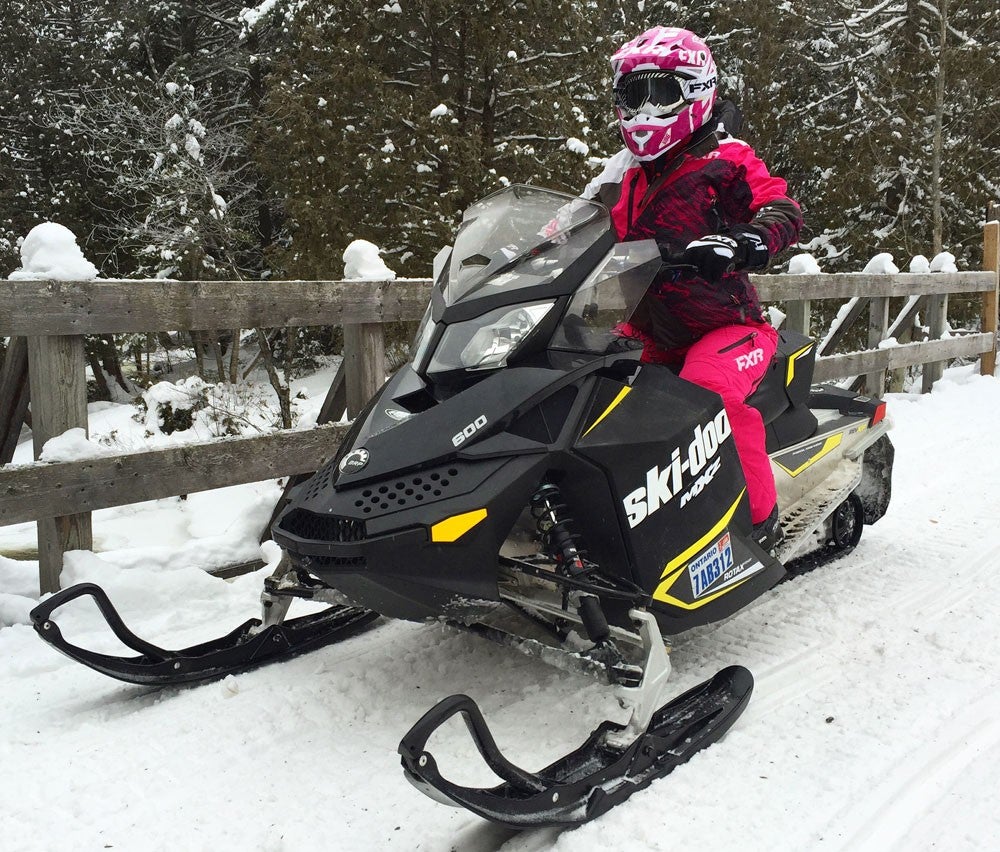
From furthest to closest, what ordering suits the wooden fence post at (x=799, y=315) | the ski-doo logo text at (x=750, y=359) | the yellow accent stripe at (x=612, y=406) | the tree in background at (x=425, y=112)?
the tree in background at (x=425, y=112) < the wooden fence post at (x=799, y=315) < the ski-doo logo text at (x=750, y=359) < the yellow accent stripe at (x=612, y=406)

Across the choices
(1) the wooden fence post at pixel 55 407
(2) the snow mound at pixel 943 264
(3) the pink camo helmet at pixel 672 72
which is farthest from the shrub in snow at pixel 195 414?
(2) the snow mound at pixel 943 264

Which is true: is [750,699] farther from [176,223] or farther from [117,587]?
[176,223]

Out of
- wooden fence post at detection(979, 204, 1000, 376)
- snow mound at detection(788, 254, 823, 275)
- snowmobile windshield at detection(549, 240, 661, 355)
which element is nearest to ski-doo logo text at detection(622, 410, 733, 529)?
snowmobile windshield at detection(549, 240, 661, 355)

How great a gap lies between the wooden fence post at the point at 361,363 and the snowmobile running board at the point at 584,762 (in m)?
2.21

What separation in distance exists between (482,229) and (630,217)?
28.6 inches

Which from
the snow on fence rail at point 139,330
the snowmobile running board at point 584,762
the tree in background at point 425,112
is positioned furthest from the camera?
the tree in background at point 425,112

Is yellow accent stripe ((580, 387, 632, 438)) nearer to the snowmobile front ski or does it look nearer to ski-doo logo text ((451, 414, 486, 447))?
ski-doo logo text ((451, 414, 486, 447))

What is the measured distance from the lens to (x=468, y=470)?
203 centimetres

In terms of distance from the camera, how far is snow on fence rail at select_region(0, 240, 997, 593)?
3.04 metres

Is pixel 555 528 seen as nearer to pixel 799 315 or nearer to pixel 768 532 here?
pixel 768 532

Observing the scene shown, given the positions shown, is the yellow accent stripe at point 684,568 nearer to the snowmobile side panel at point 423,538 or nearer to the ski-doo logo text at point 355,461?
the snowmobile side panel at point 423,538

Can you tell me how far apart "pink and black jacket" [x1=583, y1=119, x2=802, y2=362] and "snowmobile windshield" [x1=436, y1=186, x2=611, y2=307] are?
14.1 inches

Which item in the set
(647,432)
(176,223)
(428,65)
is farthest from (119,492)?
(176,223)

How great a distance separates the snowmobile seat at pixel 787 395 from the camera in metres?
3.09
